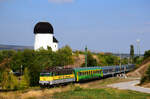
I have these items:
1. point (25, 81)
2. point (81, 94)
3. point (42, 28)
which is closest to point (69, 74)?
point (25, 81)

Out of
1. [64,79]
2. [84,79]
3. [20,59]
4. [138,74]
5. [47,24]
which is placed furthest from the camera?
[47,24]

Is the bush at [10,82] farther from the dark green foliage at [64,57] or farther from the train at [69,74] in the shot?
the dark green foliage at [64,57]

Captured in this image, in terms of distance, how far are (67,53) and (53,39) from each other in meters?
7.05

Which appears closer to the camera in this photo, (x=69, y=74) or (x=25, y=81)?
(x=69, y=74)

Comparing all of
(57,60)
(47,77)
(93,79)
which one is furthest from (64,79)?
(57,60)

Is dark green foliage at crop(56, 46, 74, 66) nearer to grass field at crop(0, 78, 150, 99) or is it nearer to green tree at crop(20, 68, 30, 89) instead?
green tree at crop(20, 68, 30, 89)

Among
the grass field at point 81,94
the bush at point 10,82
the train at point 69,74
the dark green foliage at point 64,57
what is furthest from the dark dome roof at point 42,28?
the grass field at point 81,94

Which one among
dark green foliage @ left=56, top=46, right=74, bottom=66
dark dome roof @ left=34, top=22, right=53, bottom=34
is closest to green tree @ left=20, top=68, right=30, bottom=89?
dark green foliage @ left=56, top=46, right=74, bottom=66

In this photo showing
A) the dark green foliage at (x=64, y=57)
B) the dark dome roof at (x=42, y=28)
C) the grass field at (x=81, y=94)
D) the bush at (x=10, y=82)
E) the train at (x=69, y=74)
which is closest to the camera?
the grass field at (x=81, y=94)

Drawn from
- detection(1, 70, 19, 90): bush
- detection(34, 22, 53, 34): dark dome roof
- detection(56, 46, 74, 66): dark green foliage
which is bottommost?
detection(1, 70, 19, 90): bush

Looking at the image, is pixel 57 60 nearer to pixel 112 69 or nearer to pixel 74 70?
pixel 112 69

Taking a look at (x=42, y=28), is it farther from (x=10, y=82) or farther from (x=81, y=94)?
(x=81, y=94)

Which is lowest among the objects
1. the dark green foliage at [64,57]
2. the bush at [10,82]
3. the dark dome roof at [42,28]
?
the bush at [10,82]

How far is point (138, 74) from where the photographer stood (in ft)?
174
